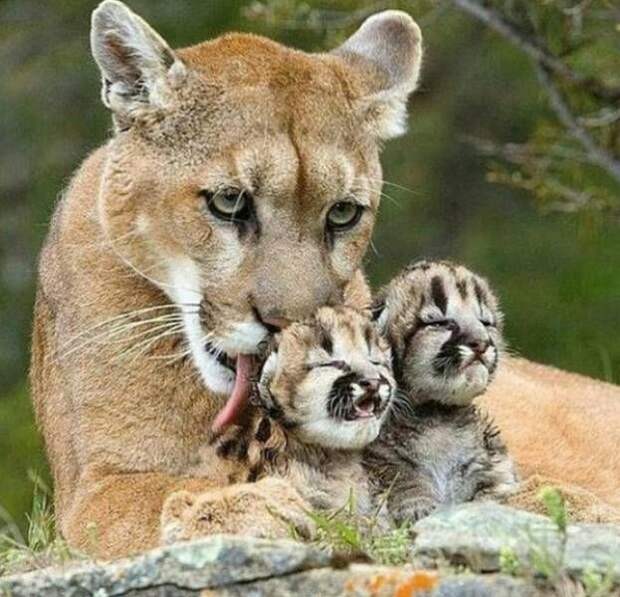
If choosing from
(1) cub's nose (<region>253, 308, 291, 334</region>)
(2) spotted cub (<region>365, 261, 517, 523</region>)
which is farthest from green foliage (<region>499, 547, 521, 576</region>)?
(1) cub's nose (<region>253, 308, 291, 334</region>)

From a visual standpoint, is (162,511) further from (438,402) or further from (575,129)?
(575,129)

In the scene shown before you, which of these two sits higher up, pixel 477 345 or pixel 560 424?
pixel 477 345

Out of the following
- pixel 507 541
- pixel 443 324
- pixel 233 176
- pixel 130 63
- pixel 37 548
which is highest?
pixel 130 63

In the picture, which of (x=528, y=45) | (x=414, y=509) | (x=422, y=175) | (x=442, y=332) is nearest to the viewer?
(x=414, y=509)

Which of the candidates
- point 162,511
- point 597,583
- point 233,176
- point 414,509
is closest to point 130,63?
point 233,176

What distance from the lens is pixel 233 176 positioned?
964cm

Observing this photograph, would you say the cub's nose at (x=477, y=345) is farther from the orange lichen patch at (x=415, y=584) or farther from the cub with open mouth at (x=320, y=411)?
the orange lichen patch at (x=415, y=584)

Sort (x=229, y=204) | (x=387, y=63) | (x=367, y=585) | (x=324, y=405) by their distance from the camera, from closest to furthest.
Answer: (x=367, y=585)
(x=324, y=405)
(x=229, y=204)
(x=387, y=63)

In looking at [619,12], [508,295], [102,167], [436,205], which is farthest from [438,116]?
[102,167]

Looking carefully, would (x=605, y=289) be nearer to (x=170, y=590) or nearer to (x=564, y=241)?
(x=564, y=241)

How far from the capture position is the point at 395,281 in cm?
936

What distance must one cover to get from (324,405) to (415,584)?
1362 millimetres

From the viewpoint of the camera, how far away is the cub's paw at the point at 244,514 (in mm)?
8430

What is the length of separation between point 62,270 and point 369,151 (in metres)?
1.47
